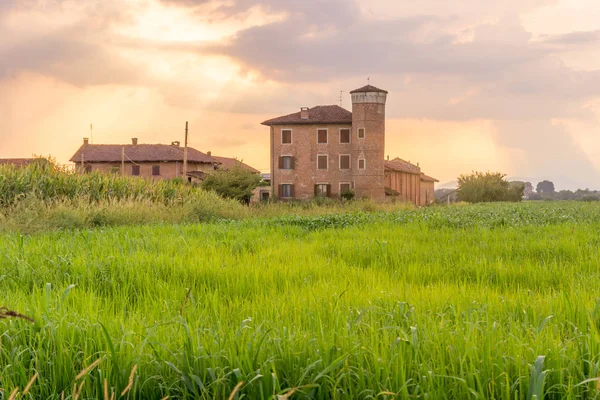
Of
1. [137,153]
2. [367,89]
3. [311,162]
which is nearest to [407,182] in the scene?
[311,162]

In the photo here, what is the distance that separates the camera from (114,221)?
18.2 metres

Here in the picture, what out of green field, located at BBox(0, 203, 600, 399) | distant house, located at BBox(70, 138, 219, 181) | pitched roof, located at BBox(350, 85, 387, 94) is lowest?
green field, located at BBox(0, 203, 600, 399)

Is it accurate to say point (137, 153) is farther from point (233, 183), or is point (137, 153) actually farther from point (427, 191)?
point (427, 191)

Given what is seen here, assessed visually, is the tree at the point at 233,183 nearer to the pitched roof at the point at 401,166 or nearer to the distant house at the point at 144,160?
the pitched roof at the point at 401,166

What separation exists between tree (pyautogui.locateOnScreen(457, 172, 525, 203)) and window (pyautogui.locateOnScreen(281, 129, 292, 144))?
894 inches

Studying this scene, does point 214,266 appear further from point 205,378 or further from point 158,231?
point 158,231

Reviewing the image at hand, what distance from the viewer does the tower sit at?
2165 inches

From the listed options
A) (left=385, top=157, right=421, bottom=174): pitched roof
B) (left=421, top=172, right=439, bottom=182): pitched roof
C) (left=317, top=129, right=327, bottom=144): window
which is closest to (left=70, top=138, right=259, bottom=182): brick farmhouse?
(left=317, top=129, right=327, bottom=144): window

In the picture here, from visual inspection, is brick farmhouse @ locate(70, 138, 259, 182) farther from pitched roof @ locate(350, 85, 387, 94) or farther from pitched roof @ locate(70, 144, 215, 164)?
pitched roof @ locate(350, 85, 387, 94)

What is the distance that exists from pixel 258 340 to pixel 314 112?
55.3 m

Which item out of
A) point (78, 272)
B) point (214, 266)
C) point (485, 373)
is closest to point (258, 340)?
point (485, 373)

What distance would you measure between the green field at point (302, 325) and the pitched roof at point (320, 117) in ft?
158

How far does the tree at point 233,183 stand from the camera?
43.1m

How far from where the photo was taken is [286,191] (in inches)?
2245
